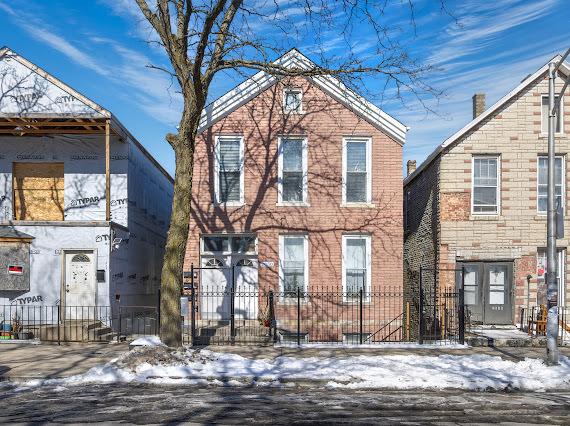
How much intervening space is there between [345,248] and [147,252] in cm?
881

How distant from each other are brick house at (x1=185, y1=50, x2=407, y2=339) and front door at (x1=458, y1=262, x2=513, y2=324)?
104 inches

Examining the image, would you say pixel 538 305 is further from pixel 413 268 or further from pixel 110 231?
pixel 110 231

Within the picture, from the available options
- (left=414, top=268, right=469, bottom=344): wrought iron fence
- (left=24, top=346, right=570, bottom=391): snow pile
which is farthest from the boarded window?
(left=414, top=268, right=469, bottom=344): wrought iron fence

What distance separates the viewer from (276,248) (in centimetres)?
1834

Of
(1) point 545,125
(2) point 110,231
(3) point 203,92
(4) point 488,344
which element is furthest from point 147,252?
(1) point 545,125

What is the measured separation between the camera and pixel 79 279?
1702cm

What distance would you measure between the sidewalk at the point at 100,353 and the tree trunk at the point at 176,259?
5.35ft

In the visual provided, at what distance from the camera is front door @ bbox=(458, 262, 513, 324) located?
1847 cm

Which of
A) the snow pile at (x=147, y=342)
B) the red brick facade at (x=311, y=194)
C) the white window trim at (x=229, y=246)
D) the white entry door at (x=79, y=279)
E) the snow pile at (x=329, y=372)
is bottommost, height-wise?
the snow pile at (x=329, y=372)

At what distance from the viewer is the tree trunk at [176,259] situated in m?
12.5

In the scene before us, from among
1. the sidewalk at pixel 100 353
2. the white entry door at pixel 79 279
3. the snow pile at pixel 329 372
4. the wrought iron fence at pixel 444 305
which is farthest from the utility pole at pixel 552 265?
the white entry door at pixel 79 279

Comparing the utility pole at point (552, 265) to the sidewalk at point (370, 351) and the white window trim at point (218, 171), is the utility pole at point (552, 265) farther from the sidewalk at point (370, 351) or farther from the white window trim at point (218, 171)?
the white window trim at point (218, 171)

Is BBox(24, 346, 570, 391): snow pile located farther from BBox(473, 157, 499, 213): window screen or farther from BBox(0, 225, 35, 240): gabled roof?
BBox(0, 225, 35, 240): gabled roof

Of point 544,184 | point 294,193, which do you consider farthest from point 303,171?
point 544,184
